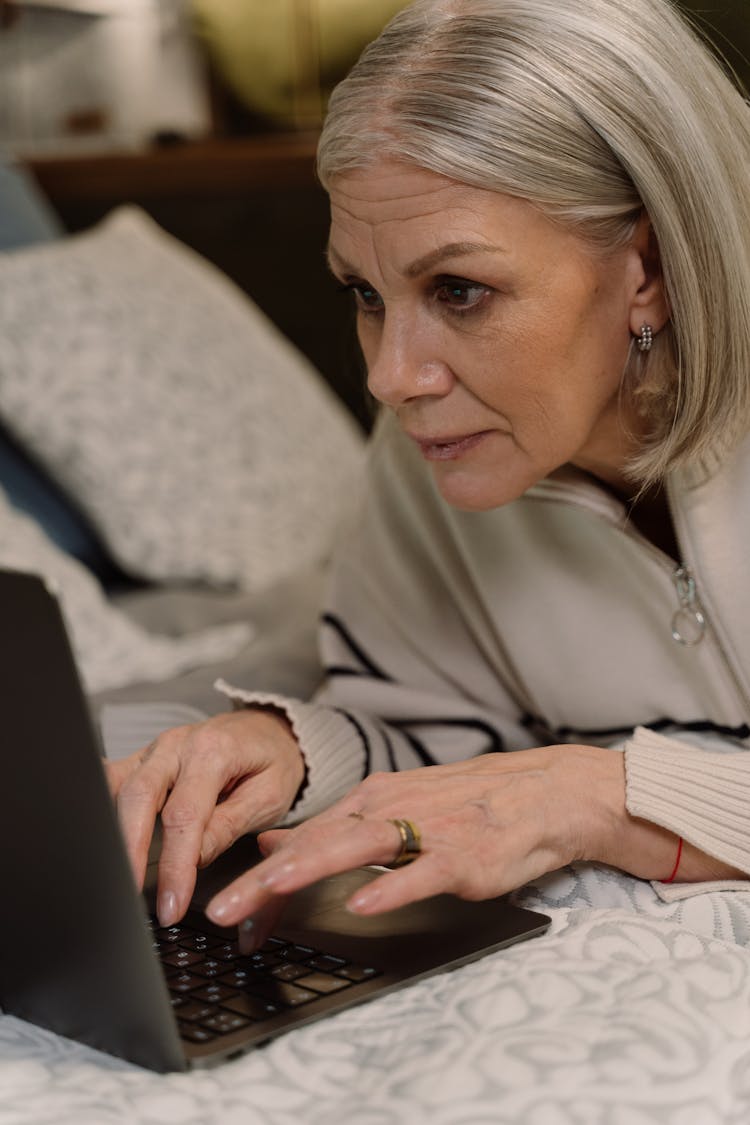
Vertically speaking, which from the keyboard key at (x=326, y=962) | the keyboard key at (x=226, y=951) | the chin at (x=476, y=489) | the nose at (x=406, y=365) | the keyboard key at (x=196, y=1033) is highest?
the nose at (x=406, y=365)

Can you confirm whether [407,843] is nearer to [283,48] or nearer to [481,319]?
[481,319]

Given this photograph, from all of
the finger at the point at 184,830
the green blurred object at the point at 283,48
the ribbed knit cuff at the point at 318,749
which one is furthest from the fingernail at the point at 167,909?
the green blurred object at the point at 283,48

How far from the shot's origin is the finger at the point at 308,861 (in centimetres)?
72

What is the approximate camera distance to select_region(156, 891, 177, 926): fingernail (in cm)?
81

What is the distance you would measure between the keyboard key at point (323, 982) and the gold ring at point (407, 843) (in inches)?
3.0

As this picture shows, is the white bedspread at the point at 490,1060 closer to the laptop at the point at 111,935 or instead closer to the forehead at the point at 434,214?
the laptop at the point at 111,935

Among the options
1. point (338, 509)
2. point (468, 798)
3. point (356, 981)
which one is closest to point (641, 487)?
point (468, 798)

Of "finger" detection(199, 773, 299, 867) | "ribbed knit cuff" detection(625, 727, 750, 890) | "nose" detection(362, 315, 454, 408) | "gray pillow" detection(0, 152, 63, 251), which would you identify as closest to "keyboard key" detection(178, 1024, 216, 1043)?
"finger" detection(199, 773, 299, 867)

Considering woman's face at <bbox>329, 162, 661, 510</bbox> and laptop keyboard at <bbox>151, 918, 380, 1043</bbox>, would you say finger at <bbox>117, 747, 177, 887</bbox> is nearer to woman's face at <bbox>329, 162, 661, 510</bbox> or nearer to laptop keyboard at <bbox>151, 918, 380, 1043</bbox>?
laptop keyboard at <bbox>151, 918, 380, 1043</bbox>

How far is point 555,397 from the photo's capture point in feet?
3.39

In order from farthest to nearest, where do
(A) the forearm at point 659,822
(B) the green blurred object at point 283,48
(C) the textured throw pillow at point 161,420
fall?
Result: (B) the green blurred object at point 283,48 < (C) the textured throw pillow at point 161,420 < (A) the forearm at point 659,822

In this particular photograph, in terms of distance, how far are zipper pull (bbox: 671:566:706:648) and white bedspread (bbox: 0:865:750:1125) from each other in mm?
412

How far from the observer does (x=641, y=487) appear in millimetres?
1134

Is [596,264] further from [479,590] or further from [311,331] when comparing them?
[311,331]
